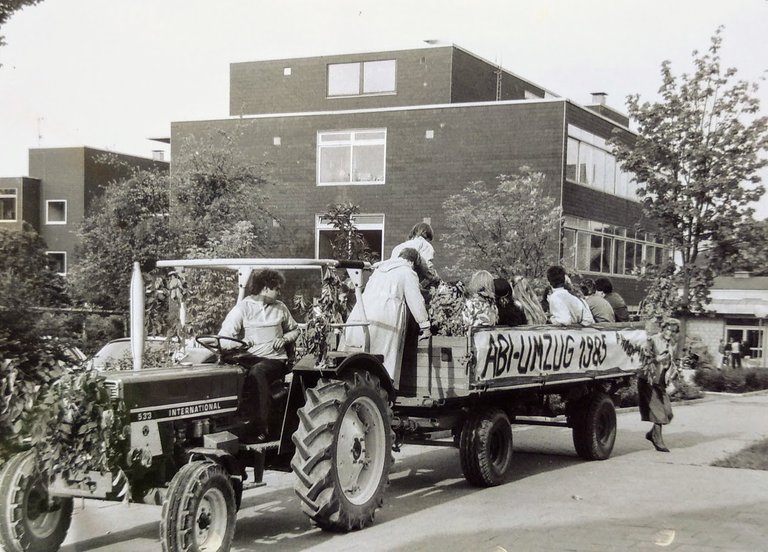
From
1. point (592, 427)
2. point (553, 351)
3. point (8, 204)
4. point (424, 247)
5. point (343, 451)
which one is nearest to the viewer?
point (343, 451)

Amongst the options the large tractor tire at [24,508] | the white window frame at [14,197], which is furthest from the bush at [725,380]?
the white window frame at [14,197]

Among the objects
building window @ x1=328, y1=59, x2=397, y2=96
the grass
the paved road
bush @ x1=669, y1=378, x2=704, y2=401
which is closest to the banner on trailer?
the paved road

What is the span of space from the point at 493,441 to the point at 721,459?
3770mm

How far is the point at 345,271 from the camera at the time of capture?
8594 mm

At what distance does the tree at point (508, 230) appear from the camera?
22.3 metres

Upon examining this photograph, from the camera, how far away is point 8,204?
4791 cm

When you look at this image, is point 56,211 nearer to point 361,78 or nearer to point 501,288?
point 361,78

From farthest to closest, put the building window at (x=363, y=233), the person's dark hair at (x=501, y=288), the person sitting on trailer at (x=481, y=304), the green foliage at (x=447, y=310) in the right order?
the building window at (x=363, y=233), the person's dark hair at (x=501, y=288), the person sitting on trailer at (x=481, y=304), the green foliage at (x=447, y=310)

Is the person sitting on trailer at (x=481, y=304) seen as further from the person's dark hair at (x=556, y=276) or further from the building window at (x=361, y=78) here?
the building window at (x=361, y=78)

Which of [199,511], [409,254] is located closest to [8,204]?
[409,254]

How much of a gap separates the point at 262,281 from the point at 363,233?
24329mm

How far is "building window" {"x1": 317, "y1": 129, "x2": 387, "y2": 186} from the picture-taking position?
3234 cm

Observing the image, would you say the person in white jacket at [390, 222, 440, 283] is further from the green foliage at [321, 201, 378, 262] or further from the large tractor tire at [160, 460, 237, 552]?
the green foliage at [321, 201, 378, 262]

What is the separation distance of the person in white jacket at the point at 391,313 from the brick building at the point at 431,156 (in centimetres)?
1985
